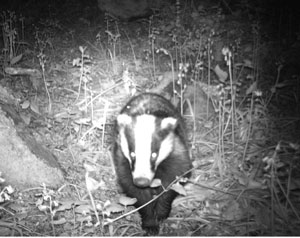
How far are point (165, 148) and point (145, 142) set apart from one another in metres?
0.32

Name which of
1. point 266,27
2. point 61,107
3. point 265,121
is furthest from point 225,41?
point 61,107

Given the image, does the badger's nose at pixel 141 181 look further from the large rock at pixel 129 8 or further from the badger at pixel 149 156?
the large rock at pixel 129 8

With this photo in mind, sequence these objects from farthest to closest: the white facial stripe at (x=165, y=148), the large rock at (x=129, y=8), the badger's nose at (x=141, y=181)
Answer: the large rock at (x=129, y=8)
the white facial stripe at (x=165, y=148)
the badger's nose at (x=141, y=181)

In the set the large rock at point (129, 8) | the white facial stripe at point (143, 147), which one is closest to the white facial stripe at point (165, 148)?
A: the white facial stripe at point (143, 147)

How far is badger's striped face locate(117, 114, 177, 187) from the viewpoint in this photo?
9.61ft

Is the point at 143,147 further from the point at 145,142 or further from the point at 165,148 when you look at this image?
the point at 165,148

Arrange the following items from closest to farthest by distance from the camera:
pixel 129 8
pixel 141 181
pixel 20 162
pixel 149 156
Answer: pixel 141 181
pixel 149 156
pixel 20 162
pixel 129 8

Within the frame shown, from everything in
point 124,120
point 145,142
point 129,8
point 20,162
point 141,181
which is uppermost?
point 129,8

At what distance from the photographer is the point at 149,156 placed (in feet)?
9.78

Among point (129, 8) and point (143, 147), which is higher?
point (129, 8)

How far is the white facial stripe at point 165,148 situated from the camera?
3.18 metres

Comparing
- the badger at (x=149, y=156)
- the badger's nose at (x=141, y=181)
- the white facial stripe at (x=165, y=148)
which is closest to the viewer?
the badger's nose at (x=141, y=181)

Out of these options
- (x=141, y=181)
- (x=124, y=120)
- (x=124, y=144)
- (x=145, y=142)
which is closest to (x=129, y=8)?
(x=124, y=120)

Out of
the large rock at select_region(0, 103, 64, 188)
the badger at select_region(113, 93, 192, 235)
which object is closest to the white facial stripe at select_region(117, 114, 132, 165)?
the badger at select_region(113, 93, 192, 235)
